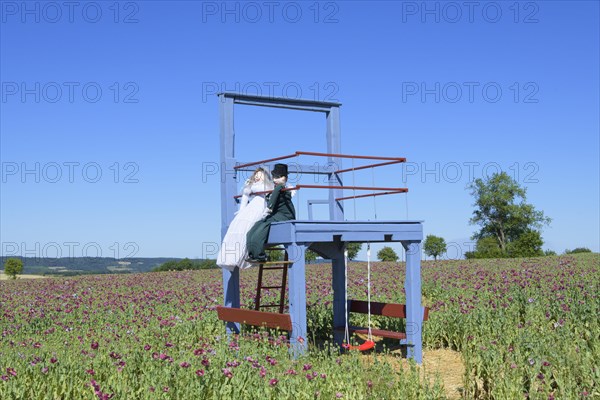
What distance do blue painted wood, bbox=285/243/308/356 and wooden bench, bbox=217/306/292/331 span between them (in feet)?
0.31

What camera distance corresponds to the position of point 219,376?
263 inches

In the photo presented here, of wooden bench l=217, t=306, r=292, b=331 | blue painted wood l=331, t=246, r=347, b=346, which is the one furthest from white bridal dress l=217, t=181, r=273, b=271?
blue painted wood l=331, t=246, r=347, b=346

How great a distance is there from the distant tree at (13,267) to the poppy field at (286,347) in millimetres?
35172

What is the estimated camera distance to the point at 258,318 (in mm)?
9383

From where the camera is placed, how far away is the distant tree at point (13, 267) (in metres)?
50.2

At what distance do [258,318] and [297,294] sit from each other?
0.88 metres

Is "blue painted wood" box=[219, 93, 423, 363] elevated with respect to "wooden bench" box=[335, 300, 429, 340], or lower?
elevated

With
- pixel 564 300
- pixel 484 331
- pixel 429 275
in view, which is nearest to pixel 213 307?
pixel 484 331

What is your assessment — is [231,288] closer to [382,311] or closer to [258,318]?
[258,318]

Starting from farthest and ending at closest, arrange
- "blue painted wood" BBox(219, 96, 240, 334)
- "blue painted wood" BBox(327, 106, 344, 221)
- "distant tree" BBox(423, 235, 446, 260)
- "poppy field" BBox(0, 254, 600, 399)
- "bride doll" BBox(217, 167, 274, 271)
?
"distant tree" BBox(423, 235, 446, 260)
"blue painted wood" BBox(327, 106, 344, 221)
"blue painted wood" BBox(219, 96, 240, 334)
"bride doll" BBox(217, 167, 274, 271)
"poppy field" BBox(0, 254, 600, 399)

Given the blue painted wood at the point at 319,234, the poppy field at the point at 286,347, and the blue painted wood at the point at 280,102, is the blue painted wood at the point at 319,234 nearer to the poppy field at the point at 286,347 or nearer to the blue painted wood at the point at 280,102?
the blue painted wood at the point at 280,102

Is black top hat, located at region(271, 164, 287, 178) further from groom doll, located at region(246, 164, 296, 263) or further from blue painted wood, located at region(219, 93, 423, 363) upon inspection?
blue painted wood, located at region(219, 93, 423, 363)

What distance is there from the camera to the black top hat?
33.4 feet

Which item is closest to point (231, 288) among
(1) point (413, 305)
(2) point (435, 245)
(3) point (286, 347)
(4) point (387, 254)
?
(3) point (286, 347)
